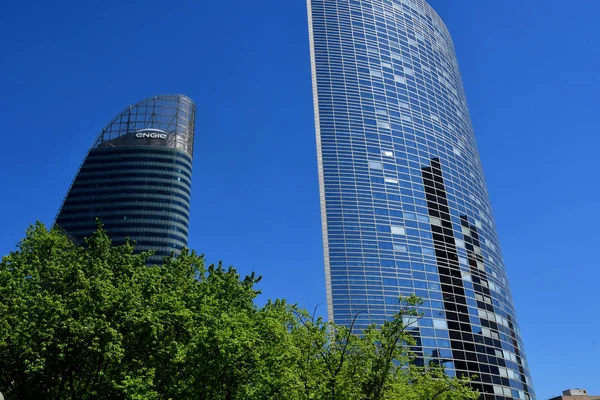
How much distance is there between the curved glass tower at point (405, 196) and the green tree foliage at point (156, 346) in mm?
60288

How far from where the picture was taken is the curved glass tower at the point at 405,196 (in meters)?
95.4

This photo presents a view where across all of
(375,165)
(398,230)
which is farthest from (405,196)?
(375,165)

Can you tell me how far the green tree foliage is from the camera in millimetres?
29078

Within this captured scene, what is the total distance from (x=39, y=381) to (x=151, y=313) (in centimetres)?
882

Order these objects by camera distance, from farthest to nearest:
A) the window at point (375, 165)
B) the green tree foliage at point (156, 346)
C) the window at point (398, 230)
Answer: the window at point (375, 165)
the window at point (398, 230)
the green tree foliage at point (156, 346)

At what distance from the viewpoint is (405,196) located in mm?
106312

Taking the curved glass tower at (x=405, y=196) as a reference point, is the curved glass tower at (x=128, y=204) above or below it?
above

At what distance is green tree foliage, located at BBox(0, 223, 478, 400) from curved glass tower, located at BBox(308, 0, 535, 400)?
198 ft

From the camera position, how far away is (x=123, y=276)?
3572 cm

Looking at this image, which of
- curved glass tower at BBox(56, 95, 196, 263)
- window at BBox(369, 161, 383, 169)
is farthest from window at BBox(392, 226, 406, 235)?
curved glass tower at BBox(56, 95, 196, 263)

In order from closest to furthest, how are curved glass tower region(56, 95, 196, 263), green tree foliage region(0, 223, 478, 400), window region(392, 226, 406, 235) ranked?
green tree foliage region(0, 223, 478, 400) → window region(392, 226, 406, 235) → curved glass tower region(56, 95, 196, 263)

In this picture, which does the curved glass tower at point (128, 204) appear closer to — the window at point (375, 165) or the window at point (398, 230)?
the window at point (375, 165)

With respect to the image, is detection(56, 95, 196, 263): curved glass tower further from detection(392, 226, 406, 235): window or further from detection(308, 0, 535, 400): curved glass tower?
detection(392, 226, 406, 235): window

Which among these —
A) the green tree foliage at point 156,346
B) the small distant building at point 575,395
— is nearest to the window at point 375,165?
the small distant building at point 575,395
